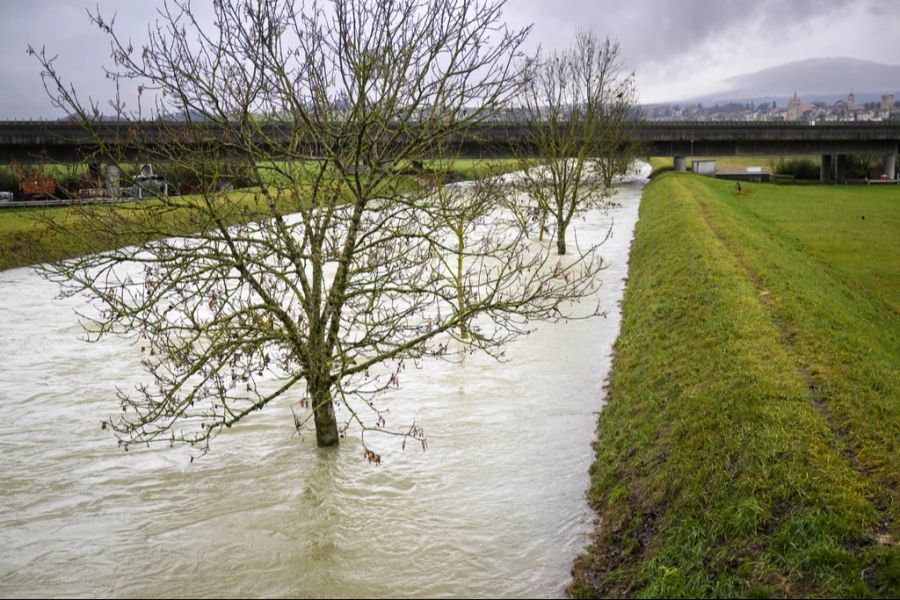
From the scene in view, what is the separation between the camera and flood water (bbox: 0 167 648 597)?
10.6 m

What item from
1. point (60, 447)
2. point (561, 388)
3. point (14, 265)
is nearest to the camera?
point (60, 447)

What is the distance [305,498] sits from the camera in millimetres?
12727

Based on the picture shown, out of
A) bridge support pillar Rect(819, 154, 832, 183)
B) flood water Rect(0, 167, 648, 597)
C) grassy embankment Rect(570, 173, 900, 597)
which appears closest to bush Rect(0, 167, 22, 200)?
flood water Rect(0, 167, 648, 597)

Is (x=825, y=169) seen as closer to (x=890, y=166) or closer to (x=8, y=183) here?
(x=890, y=166)

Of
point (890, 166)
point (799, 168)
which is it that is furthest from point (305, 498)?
point (799, 168)

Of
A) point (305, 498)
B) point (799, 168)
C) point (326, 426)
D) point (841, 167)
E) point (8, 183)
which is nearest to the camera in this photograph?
point (305, 498)

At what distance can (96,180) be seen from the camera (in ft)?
42.9

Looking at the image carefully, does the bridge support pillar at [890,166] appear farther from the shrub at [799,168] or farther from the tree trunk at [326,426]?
the tree trunk at [326,426]

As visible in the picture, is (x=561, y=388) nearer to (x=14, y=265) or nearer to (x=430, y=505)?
(x=430, y=505)

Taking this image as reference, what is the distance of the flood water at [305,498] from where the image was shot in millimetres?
10578

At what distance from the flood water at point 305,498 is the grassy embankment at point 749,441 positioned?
85cm

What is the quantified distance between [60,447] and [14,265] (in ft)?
72.9

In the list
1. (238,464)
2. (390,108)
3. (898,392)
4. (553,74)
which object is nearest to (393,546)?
(238,464)

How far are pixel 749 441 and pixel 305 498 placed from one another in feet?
21.5
